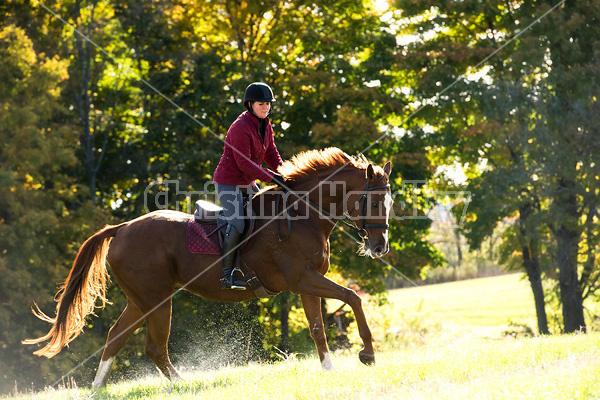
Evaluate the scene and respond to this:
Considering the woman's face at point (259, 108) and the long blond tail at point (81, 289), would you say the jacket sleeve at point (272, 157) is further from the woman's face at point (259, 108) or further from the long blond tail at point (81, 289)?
the long blond tail at point (81, 289)

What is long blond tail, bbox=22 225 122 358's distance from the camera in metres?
8.47

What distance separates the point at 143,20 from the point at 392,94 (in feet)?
34.3

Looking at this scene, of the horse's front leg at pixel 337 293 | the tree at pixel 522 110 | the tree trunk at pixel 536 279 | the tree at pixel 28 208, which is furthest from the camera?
the tree trunk at pixel 536 279

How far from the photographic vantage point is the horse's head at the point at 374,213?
25.0 feet

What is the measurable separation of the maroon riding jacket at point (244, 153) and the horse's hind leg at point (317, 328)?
1666 millimetres

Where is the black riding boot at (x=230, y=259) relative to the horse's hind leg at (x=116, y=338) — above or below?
above

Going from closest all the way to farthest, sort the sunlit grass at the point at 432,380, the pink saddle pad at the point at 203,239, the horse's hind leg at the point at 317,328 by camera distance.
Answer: the sunlit grass at the point at 432,380
the horse's hind leg at the point at 317,328
the pink saddle pad at the point at 203,239

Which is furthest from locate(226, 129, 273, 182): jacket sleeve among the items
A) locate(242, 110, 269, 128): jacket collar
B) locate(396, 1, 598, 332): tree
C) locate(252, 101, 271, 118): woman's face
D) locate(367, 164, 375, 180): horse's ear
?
locate(396, 1, 598, 332): tree

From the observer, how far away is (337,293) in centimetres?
740

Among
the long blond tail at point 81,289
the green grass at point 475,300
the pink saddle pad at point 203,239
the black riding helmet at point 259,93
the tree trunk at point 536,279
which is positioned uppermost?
the black riding helmet at point 259,93

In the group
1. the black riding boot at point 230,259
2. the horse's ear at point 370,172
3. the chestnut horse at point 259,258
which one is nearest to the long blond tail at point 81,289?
the chestnut horse at point 259,258

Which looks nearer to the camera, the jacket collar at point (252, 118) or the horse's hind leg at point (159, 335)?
the jacket collar at point (252, 118)

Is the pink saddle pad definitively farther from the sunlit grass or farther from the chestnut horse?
the sunlit grass

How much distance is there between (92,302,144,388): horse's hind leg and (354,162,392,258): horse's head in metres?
3.33
